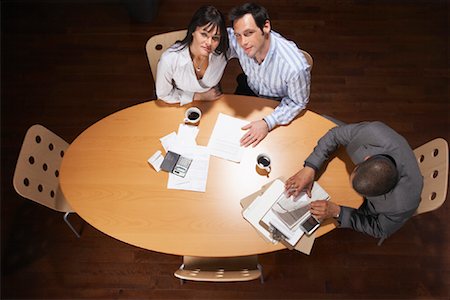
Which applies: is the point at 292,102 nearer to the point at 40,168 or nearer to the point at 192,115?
the point at 192,115

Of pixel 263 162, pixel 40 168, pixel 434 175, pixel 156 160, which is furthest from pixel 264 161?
pixel 40 168

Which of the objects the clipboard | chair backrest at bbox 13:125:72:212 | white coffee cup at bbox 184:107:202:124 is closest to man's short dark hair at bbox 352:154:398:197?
the clipboard

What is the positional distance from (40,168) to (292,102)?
149 centimetres

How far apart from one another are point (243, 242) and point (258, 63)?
3.21 ft

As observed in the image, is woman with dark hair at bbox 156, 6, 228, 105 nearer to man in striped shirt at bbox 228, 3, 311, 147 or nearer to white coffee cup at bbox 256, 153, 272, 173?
man in striped shirt at bbox 228, 3, 311, 147

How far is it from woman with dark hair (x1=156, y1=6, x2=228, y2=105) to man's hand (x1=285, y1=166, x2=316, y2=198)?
66 cm

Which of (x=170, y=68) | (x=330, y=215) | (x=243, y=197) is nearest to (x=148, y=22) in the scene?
(x=170, y=68)

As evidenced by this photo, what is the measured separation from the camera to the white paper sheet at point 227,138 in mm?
2355

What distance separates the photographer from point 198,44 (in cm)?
223

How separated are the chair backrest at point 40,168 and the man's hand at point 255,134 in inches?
45.2

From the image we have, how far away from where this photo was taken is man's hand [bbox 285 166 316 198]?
7.32 feet

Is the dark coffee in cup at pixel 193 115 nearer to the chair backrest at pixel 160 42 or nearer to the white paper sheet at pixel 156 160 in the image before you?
the white paper sheet at pixel 156 160

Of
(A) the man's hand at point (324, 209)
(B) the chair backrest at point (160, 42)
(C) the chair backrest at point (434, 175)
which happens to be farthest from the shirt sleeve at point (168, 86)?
(C) the chair backrest at point (434, 175)

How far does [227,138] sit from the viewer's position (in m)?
2.39
